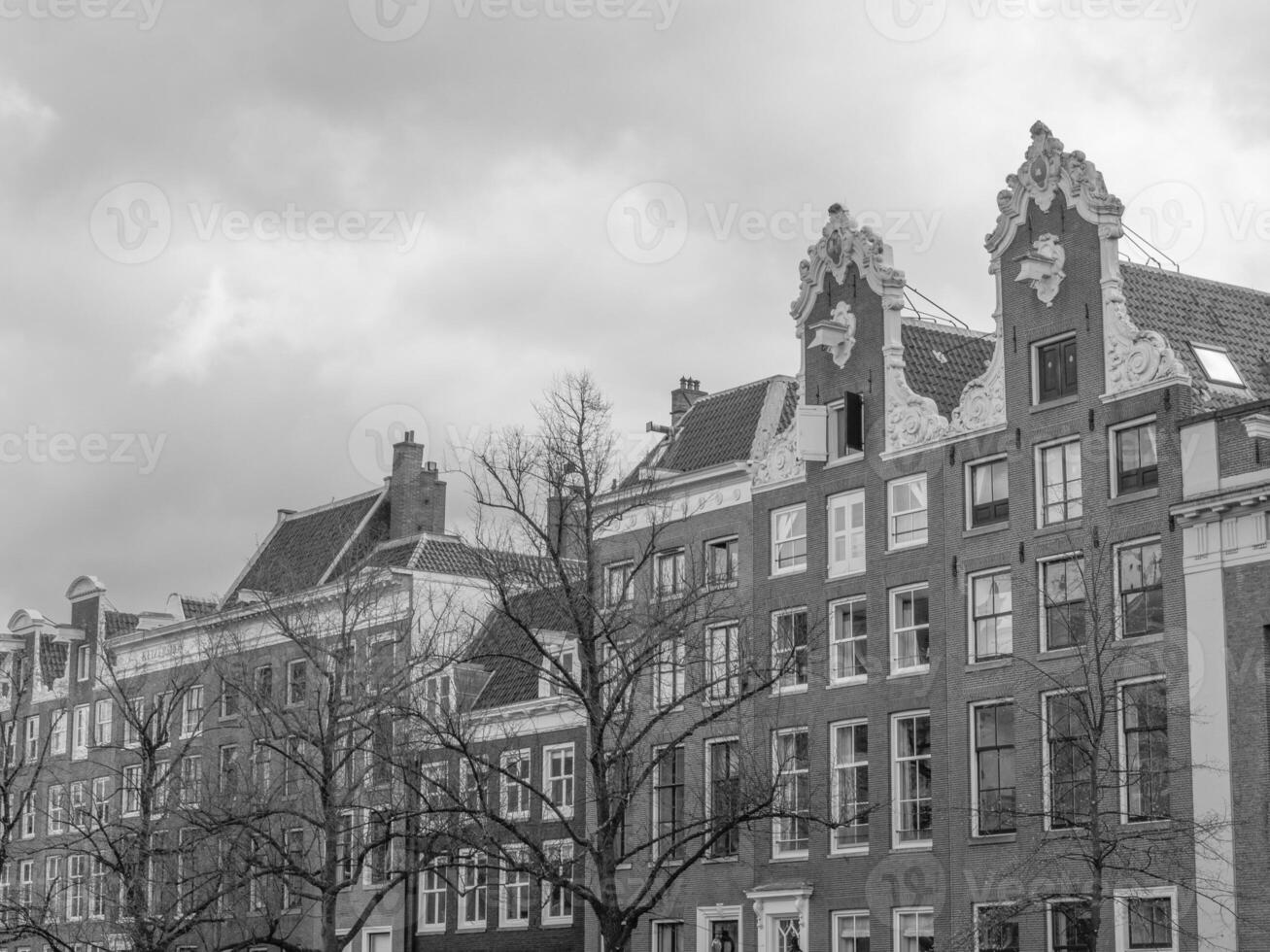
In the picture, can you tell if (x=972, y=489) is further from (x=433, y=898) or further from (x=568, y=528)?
(x=433, y=898)

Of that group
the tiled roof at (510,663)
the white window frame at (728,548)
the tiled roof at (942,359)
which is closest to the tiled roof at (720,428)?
the white window frame at (728,548)

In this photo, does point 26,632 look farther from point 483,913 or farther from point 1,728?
point 483,913

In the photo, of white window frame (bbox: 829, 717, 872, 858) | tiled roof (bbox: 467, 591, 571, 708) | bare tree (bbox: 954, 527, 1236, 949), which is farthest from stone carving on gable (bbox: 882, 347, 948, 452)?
tiled roof (bbox: 467, 591, 571, 708)

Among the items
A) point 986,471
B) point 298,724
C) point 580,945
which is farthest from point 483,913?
point 986,471

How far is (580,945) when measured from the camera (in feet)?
181

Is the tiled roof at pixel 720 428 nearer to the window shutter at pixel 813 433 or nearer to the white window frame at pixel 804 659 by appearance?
the window shutter at pixel 813 433

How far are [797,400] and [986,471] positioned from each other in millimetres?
7413

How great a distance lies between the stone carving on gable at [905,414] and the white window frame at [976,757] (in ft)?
19.9

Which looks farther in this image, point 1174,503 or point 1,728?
point 1,728

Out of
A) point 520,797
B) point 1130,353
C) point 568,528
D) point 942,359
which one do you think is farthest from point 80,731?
point 1130,353

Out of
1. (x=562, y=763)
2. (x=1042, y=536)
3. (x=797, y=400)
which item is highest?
(x=797, y=400)

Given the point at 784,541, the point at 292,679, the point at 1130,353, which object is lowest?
the point at 292,679

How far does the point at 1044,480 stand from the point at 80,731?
47.1m

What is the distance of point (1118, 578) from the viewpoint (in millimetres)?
42344
